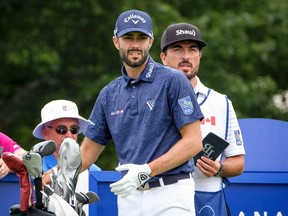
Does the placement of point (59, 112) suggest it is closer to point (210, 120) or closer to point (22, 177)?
point (210, 120)

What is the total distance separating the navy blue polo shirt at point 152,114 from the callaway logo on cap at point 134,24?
0.75 ft

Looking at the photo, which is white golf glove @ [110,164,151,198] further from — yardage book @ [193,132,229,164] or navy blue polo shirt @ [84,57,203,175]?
yardage book @ [193,132,229,164]

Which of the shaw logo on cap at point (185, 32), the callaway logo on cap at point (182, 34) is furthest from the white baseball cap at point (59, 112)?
the shaw logo on cap at point (185, 32)

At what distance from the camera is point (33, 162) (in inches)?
263

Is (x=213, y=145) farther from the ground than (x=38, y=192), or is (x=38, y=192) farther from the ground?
(x=213, y=145)

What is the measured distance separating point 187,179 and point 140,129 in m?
0.44

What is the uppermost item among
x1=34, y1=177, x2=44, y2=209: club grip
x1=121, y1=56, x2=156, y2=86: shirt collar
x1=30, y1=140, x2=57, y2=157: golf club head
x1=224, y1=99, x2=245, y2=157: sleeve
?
x1=121, y1=56, x2=156, y2=86: shirt collar

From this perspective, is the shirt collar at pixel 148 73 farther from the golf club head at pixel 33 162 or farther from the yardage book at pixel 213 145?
the golf club head at pixel 33 162

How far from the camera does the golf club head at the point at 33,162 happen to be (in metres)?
6.66

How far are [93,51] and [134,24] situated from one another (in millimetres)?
13820

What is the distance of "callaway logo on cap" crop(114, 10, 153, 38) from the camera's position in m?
7.64

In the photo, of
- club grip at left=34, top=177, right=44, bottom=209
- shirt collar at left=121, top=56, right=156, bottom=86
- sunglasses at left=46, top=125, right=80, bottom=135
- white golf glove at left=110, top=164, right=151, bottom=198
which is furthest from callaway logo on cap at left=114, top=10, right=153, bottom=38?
sunglasses at left=46, top=125, right=80, bottom=135

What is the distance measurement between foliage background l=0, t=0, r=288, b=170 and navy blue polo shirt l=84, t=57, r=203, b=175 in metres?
11.7

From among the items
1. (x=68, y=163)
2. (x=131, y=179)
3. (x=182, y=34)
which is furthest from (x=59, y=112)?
(x=68, y=163)
